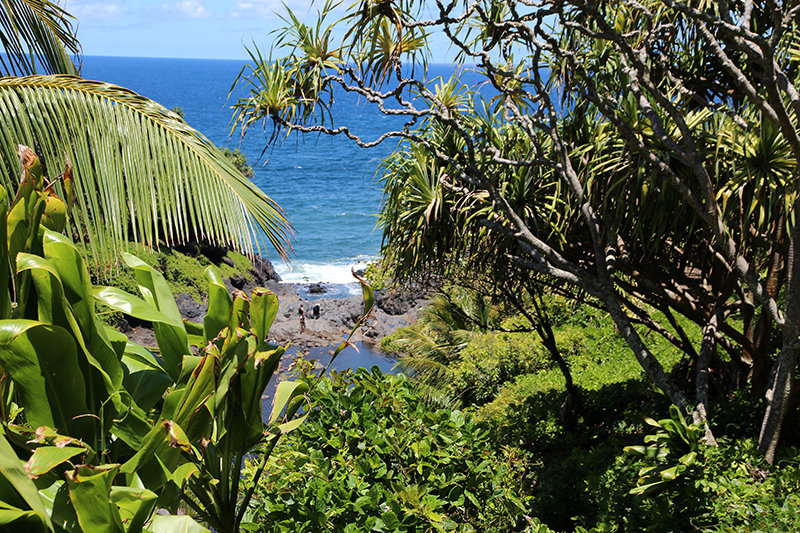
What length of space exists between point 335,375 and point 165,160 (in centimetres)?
158

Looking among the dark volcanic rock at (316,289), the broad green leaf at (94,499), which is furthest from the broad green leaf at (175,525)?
the dark volcanic rock at (316,289)

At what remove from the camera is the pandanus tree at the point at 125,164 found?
96.0 inches

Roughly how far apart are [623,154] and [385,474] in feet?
10.3

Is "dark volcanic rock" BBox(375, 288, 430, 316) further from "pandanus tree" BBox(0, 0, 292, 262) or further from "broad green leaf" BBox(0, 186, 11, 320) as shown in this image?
"broad green leaf" BBox(0, 186, 11, 320)

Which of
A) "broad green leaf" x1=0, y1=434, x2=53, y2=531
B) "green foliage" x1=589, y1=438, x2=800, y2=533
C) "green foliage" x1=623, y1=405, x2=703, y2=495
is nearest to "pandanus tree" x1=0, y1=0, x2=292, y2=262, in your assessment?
"broad green leaf" x1=0, y1=434, x2=53, y2=531

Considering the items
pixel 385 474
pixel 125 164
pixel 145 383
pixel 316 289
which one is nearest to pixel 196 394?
pixel 145 383

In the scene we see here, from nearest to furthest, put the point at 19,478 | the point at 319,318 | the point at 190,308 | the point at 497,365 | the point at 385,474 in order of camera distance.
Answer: the point at 19,478
the point at 385,474
the point at 497,365
the point at 190,308
the point at 319,318

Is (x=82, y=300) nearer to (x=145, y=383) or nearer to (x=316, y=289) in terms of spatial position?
(x=145, y=383)

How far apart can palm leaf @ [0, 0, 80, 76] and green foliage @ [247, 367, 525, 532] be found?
2912 millimetres

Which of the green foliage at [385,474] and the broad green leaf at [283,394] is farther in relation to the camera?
the green foliage at [385,474]

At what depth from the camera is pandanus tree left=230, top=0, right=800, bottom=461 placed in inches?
147

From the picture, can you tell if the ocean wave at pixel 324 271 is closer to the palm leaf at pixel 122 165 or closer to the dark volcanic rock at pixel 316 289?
the dark volcanic rock at pixel 316 289

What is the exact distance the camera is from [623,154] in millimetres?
4328

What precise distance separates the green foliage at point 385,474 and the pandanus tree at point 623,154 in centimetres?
205
